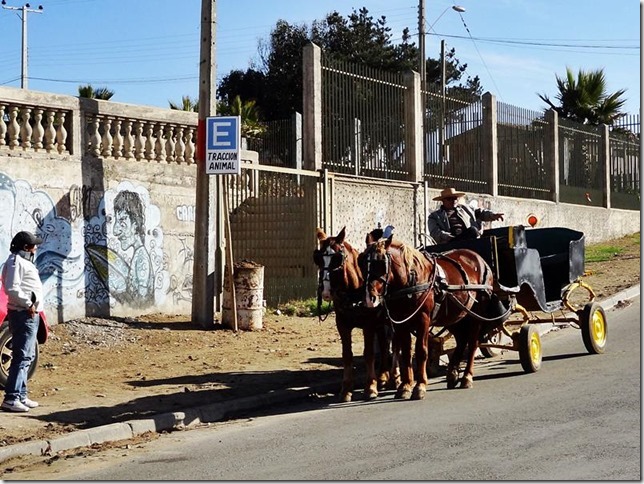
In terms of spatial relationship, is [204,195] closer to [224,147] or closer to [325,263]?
[224,147]

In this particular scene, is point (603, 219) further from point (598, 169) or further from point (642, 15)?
point (642, 15)

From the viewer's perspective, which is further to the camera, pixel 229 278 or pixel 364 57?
pixel 364 57

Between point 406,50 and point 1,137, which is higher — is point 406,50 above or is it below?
above

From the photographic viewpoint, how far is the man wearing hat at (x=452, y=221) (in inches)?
537

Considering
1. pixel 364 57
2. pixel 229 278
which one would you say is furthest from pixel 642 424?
pixel 364 57

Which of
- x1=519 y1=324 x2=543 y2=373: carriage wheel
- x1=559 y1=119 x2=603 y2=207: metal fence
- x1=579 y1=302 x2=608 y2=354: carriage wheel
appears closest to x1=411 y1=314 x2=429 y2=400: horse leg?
x1=519 y1=324 x2=543 y2=373: carriage wheel

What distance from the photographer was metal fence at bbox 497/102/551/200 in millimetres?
27891

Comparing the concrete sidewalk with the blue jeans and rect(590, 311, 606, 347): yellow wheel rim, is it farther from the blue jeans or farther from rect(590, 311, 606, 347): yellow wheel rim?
rect(590, 311, 606, 347): yellow wheel rim

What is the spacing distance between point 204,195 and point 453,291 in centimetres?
572

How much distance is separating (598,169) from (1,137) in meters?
24.7

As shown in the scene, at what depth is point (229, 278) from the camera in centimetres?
1619

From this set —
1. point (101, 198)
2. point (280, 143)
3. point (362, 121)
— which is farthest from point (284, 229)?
point (280, 143)

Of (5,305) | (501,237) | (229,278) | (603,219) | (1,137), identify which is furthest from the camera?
(603,219)

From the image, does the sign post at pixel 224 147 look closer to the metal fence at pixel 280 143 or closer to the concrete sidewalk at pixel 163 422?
the concrete sidewalk at pixel 163 422
